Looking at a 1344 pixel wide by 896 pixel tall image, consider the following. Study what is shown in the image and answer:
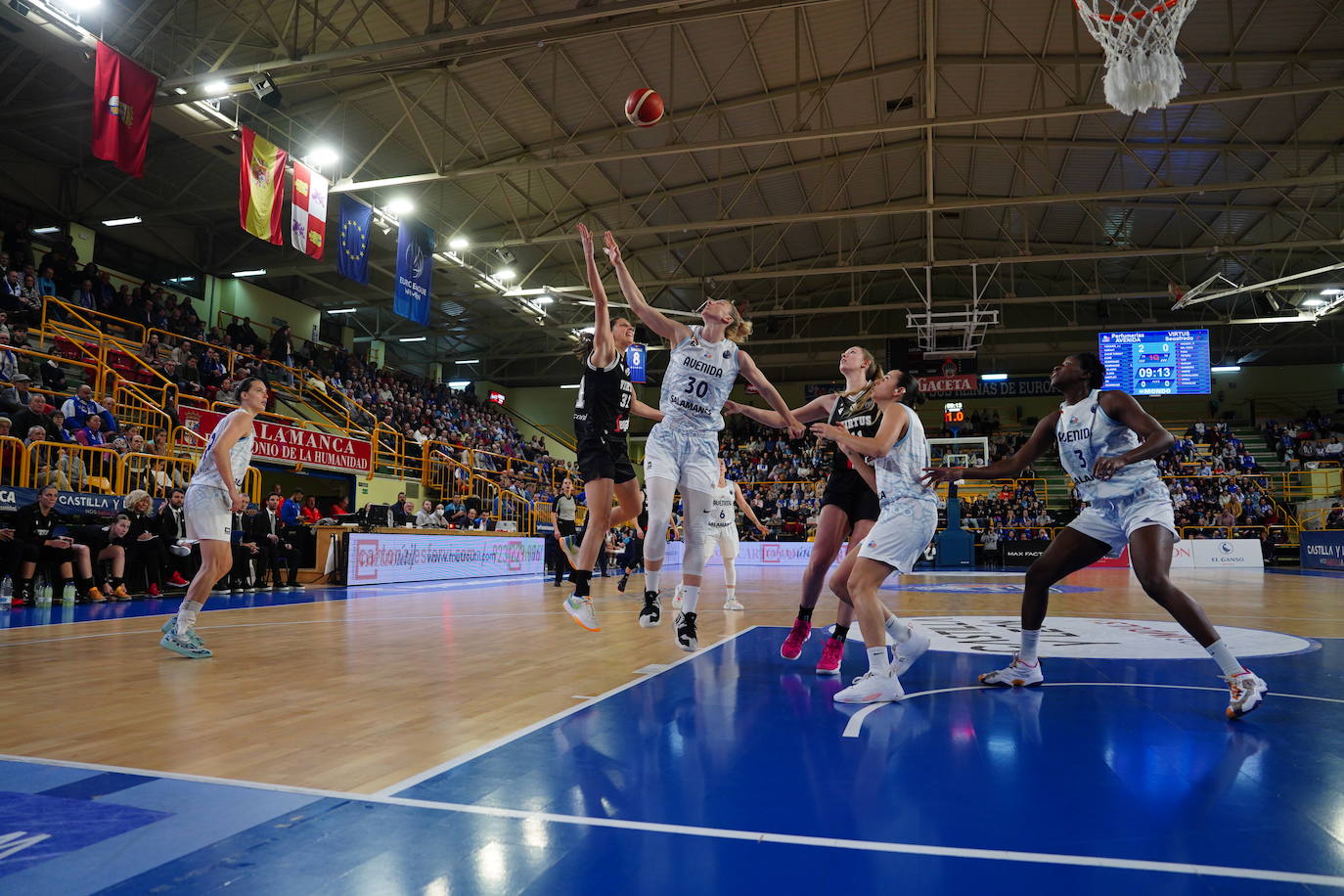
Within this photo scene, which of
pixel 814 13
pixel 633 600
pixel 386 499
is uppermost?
pixel 814 13

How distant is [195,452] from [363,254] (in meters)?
5.37

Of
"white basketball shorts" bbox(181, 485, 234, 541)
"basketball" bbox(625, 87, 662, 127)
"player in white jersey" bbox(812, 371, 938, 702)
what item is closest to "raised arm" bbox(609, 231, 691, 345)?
"player in white jersey" bbox(812, 371, 938, 702)

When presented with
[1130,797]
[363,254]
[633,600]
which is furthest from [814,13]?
[1130,797]

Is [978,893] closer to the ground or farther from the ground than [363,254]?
closer to the ground

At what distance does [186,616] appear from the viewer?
18.1 feet

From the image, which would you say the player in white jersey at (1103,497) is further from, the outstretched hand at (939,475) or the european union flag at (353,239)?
the european union flag at (353,239)

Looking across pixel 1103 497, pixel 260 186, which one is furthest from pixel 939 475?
pixel 260 186

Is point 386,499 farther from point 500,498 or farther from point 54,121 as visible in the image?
point 54,121

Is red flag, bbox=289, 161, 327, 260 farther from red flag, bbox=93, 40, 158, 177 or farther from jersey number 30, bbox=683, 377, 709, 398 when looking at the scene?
jersey number 30, bbox=683, 377, 709, 398

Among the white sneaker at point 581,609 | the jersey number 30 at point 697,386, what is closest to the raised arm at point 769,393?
the jersey number 30 at point 697,386

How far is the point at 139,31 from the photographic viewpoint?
1469cm

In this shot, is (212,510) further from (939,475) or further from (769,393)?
(939,475)

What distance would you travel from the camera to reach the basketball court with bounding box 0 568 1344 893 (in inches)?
78.5

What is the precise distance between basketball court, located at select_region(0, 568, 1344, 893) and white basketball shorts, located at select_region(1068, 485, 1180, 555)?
79 cm
